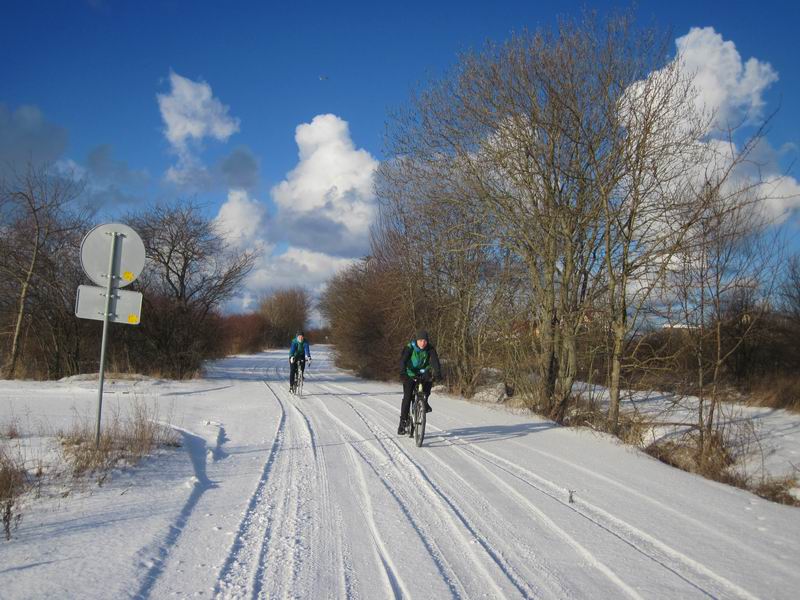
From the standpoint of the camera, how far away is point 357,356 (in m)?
28.6

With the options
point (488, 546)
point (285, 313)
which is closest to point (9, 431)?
point (488, 546)

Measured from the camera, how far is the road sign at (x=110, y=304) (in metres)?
6.20

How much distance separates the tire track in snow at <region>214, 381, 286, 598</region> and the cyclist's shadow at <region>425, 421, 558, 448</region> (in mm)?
3769

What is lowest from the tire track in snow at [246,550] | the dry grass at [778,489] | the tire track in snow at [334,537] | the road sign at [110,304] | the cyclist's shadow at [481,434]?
the dry grass at [778,489]

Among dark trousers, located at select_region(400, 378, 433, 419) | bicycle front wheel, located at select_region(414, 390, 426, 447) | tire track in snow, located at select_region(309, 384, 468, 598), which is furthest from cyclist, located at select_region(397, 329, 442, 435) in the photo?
tire track in snow, located at select_region(309, 384, 468, 598)

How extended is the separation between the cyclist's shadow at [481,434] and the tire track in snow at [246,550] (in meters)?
3.77

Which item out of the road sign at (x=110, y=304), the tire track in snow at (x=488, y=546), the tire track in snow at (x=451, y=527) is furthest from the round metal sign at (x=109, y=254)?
the tire track in snow at (x=488, y=546)

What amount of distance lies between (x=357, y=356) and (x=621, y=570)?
81.7ft

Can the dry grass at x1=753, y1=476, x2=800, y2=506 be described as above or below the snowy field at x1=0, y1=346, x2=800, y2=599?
below

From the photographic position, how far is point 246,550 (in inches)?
155

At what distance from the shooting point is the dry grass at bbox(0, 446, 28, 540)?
427cm

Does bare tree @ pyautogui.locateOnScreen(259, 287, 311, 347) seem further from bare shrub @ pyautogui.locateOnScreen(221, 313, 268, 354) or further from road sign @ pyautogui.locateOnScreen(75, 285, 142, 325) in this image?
road sign @ pyautogui.locateOnScreen(75, 285, 142, 325)

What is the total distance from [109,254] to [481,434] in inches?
262

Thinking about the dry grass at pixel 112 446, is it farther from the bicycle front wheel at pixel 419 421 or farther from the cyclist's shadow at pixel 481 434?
the cyclist's shadow at pixel 481 434
